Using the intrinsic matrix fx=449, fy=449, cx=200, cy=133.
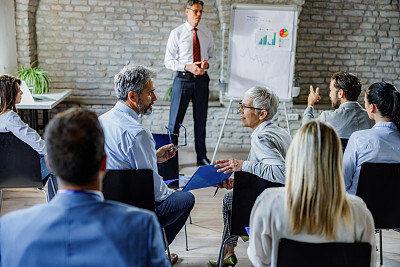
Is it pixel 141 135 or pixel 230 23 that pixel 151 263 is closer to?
pixel 141 135

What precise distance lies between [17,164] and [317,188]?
2374 millimetres

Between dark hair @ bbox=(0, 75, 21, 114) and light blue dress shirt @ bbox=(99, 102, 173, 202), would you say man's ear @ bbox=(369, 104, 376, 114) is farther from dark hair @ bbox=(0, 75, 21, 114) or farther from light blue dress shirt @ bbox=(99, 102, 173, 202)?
dark hair @ bbox=(0, 75, 21, 114)

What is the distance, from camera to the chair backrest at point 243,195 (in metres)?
2.43

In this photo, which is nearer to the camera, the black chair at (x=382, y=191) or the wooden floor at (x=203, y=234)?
the black chair at (x=382, y=191)

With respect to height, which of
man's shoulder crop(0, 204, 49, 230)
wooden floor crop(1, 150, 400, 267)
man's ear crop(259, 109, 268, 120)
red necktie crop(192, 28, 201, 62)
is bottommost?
wooden floor crop(1, 150, 400, 267)

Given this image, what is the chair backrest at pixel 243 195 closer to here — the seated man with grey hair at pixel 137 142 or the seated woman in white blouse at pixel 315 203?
the seated man with grey hair at pixel 137 142

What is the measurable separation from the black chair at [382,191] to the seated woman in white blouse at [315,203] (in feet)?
3.32

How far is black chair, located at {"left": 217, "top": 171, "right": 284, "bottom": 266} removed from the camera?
7.98 ft

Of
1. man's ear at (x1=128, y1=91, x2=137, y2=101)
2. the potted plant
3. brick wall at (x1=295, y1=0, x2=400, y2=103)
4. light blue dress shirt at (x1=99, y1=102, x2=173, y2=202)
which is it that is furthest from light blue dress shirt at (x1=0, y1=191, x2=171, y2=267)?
brick wall at (x1=295, y1=0, x2=400, y2=103)

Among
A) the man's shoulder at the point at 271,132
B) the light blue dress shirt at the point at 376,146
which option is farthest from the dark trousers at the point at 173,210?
the light blue dress shirt at the point at 376,146

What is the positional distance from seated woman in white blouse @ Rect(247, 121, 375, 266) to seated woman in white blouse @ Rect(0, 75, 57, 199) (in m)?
2.22

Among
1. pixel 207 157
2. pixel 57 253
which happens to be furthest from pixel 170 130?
pixel 57 253

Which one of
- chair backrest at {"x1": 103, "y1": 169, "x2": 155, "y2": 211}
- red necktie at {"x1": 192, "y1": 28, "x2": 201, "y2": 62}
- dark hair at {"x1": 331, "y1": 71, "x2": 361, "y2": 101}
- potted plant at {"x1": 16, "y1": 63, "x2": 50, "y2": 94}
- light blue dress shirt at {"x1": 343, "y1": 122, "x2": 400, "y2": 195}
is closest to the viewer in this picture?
chair backrest at {"x1": 103, "y1": 169, "x2": 155, "y2": 211}

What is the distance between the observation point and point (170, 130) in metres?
5.67
